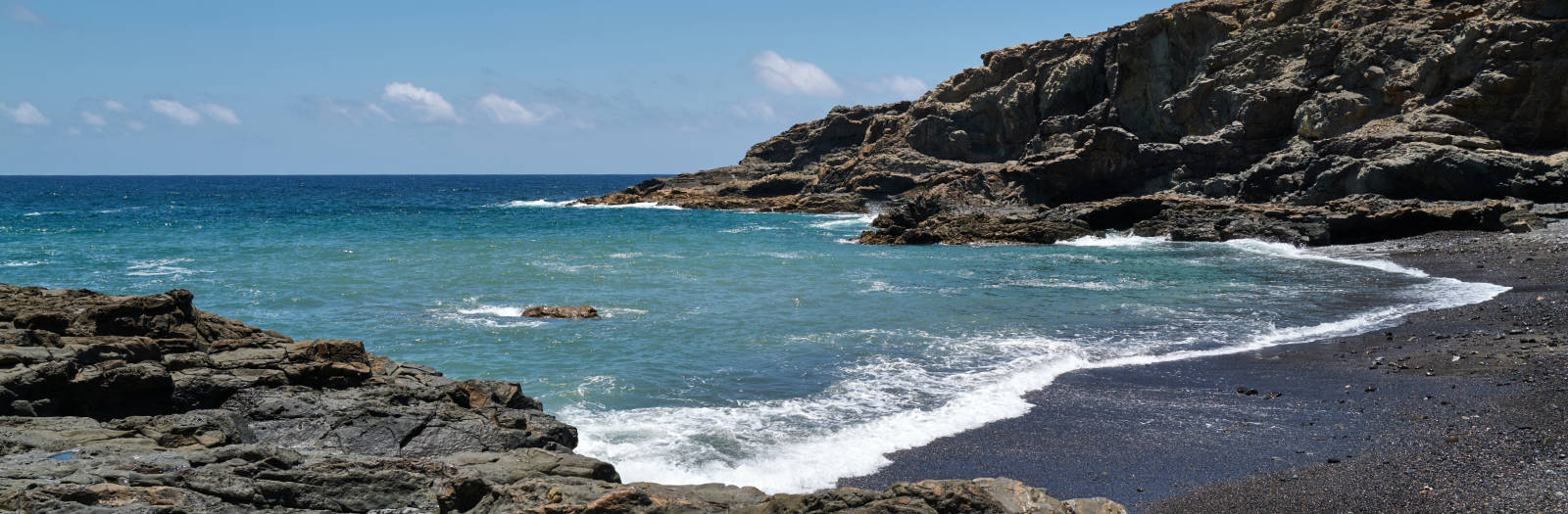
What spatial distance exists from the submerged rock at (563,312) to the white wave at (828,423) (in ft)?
23.2

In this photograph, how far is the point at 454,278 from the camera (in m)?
25.6

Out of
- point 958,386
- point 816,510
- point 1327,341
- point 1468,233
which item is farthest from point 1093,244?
point 816,510

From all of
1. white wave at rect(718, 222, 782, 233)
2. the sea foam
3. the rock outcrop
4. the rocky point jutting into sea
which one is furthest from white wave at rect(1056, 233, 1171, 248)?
the rock outcrop

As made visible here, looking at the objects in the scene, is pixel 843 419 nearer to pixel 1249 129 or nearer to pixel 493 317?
pixel 493 317

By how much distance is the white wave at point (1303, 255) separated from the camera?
24.7m

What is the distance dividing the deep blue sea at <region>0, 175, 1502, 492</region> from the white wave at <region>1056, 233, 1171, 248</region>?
25 centimetres

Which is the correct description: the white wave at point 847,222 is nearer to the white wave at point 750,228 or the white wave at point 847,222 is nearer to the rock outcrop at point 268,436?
the white wave at point 750,228

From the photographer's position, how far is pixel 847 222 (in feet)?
180

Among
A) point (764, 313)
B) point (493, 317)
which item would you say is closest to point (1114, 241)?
point (764, 313)

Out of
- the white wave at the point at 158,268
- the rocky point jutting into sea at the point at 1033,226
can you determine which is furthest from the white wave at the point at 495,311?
the white wave at the point at 158,268

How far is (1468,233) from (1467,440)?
2584 centimetres

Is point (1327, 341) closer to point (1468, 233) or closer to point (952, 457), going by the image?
point (952, 457)

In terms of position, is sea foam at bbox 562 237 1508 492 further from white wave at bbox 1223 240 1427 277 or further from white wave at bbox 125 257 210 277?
white wave at bbox 125 257 210 277

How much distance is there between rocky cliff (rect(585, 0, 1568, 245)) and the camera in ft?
115
